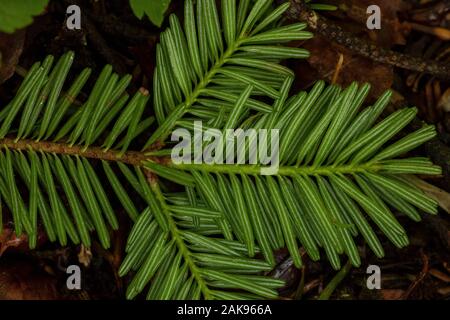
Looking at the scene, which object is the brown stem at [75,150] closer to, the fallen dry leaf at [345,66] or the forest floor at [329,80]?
the forest floor at [329,80]

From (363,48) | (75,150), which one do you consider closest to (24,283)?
(75,150)

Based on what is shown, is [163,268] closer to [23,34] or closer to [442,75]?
[23,34]

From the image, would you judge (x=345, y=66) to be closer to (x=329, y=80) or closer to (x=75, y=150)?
(x=329, y=80)

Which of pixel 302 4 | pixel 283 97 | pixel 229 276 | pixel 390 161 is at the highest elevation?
pixel 302 4

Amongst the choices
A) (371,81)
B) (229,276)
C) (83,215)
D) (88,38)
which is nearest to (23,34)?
(88,38)

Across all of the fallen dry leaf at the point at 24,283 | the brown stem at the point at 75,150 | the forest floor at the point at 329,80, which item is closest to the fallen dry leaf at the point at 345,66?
the forest floor at the point at 329,80

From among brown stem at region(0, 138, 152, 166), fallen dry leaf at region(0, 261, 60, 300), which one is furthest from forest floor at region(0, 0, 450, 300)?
brown stem at region(0, 138, 152, 166)
